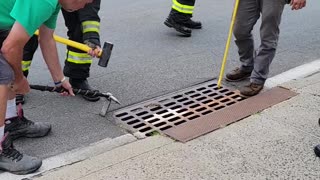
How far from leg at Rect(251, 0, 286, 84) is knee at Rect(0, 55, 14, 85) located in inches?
82.5

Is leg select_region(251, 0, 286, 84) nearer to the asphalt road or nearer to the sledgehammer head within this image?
the asphalt road

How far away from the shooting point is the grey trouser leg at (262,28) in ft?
12.5

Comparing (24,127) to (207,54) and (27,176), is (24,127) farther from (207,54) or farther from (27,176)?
(207,54)

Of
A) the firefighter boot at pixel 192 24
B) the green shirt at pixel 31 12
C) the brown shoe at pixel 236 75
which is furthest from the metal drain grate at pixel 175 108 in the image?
the firefighter boot at pixel 192 24

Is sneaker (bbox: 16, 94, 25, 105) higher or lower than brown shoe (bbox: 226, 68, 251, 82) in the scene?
lower

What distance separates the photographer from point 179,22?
18.8ft

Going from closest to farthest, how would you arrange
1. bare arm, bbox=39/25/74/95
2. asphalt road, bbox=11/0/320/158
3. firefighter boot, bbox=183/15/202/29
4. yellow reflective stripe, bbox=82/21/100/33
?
bare arm, bbox=39/25/74/95
asphalt road, bbox=11/0/320/158
yellow reflective stripe, bbox=82/21/100/33
firefighter boot, bbox=183/15/202/29

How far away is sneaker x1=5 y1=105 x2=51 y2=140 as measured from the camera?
326 centimetres

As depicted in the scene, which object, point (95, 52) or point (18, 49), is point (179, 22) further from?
point (18, 49)

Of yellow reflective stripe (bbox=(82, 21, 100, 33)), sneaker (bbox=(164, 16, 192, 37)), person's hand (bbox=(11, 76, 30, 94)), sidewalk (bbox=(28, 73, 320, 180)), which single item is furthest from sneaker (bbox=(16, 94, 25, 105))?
sneaker (bbox=(164, 16, 192, 37))

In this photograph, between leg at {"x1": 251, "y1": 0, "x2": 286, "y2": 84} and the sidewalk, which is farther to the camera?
leg at {"x1": 251, "y1": 0, "x2": 286, "y2": 84}

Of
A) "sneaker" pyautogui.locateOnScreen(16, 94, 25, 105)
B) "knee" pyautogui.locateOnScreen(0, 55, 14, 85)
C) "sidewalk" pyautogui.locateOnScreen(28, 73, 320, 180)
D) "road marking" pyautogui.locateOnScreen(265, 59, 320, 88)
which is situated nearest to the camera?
"knee" pyautogui.locateOnScreen(0, 55, 14, 85)

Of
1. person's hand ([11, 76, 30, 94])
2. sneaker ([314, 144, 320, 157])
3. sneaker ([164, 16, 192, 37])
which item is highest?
person's hand ([11, 76, 30, 94])

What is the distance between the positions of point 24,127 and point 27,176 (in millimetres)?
539
